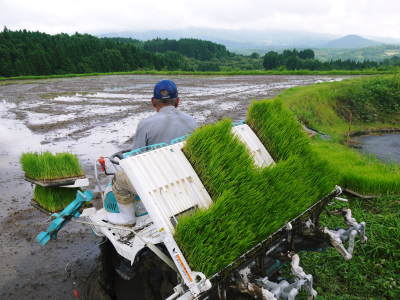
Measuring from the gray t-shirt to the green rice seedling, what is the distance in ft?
5.57

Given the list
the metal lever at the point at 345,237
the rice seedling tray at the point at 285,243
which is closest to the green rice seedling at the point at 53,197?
the rice seedling tray at the point at 285,243

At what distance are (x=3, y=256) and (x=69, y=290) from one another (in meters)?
1.40

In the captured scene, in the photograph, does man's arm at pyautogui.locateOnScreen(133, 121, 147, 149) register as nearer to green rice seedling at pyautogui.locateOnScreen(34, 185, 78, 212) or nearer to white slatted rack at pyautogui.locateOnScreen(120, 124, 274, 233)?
white slatted rack at pyautogui.locateOnScreen(120, 124, 274, 233)

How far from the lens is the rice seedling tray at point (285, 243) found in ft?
7.97

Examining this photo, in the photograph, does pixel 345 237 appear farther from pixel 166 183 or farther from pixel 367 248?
pixel 166 183

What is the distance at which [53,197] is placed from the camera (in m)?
4.32

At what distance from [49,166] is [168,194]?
8.51 feet

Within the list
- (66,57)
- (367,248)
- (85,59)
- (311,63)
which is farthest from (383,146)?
(85,59)

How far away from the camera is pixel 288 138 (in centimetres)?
343

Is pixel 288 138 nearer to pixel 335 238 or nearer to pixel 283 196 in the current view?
pixel 283 196

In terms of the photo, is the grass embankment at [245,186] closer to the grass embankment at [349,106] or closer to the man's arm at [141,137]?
the man's arm at [141,137]

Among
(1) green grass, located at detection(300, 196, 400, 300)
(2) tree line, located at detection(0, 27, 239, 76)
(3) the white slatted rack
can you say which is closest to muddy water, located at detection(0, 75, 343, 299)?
(3) the white slatted rack

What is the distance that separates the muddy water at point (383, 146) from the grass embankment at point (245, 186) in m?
7.26

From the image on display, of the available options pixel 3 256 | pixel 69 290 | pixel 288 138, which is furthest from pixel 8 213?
pixel 288 138
